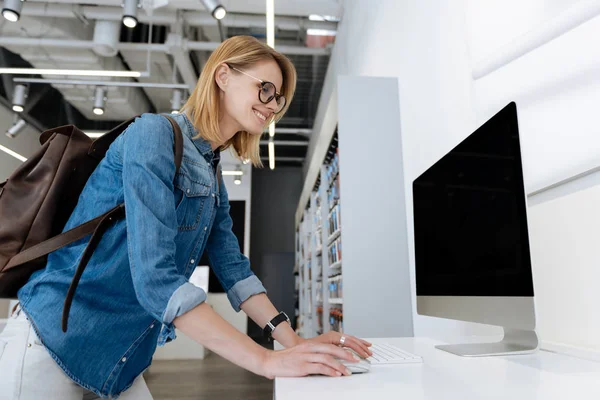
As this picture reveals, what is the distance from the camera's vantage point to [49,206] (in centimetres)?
96

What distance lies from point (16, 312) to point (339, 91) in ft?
7.85

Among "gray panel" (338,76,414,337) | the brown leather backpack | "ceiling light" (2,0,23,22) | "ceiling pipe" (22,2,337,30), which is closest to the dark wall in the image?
"ceiling pipe" (22,2,337,30)

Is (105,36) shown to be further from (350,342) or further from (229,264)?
(350,342)

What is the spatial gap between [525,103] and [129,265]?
4.24 ft

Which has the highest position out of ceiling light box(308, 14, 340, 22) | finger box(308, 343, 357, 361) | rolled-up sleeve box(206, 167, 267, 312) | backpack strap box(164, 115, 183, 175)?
ceiling light box(308, 14, 340, 22)

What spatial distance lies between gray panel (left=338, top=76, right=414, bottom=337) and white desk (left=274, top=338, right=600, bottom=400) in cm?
157

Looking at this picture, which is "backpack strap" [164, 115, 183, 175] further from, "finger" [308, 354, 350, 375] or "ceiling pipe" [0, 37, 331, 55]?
"ceiling pipe" [0, 37, 331, 55]

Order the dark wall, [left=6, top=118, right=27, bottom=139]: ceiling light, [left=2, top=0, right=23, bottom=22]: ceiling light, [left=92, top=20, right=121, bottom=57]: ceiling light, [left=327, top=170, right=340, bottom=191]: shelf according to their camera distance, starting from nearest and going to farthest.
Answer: [left=327, top=170, right=340, bottom=191]: shelf, [left=2, top=0, right=23, bottom=22]: ceiling light, [left=92, top=20, right=121, bottom=57]: ceiling light, [left=6, top=118, right=27, bottom=139]: ceiling light, the dark wall

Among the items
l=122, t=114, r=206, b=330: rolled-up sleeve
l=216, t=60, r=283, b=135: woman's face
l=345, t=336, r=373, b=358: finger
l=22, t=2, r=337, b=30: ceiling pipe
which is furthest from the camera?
l=22, t=2, r=337, b=30: ceiling pipe

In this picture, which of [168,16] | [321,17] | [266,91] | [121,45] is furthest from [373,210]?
[121,45]

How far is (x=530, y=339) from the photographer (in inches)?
43.5

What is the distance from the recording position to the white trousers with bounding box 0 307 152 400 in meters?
0.84

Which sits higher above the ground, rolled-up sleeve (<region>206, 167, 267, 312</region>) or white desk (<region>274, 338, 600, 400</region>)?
rolled-up sleeve (<region>206, 167, 267, 312</region>)

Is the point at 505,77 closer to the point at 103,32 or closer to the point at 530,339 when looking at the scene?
the point at 530,339
